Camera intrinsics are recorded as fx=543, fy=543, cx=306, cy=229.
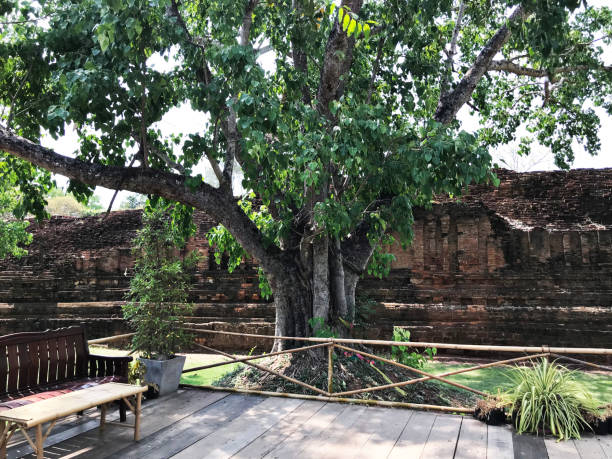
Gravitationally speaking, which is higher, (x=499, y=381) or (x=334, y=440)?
(x=334, y=440)

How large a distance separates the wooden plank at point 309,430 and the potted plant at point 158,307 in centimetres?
169

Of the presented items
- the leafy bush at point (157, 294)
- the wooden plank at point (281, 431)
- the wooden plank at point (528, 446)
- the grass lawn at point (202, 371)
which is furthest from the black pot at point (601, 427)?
the grass lawn at point (202, 371)

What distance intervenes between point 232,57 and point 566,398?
441 centimetres

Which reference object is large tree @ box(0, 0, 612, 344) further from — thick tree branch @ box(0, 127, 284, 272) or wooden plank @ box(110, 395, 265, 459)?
wooden plank @ box(110, 395, 265, 459)

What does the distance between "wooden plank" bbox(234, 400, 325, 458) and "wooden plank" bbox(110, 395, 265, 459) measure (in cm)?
44

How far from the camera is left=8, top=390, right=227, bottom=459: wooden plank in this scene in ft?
12.9

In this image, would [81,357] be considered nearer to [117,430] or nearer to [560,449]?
[117,430]

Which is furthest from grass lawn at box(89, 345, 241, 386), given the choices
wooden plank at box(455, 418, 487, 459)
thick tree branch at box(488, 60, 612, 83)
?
thick tree branch at box(488, 60, 612, 83)

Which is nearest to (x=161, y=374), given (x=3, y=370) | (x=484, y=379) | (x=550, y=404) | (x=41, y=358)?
(x=41, y=358)

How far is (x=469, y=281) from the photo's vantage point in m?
14.2

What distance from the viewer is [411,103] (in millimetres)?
7914

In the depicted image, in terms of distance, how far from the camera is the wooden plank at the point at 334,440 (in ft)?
12.6

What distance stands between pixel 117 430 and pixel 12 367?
956 mm

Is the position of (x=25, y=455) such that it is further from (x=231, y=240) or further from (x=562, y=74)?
(x=562, y=74)
